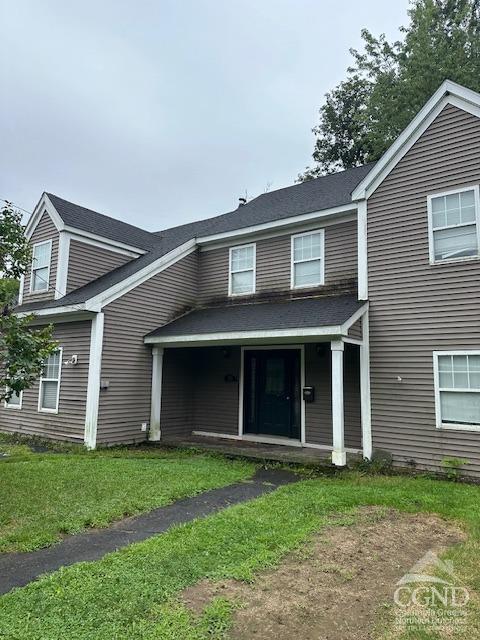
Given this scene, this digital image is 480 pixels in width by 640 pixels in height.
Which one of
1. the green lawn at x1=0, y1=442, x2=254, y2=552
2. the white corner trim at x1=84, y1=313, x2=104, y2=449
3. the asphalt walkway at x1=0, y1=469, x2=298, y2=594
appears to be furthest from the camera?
the white corner trim at x1=84, y1=313, x2=104, y2=449

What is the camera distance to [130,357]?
10328 millimetres

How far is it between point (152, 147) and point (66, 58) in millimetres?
11095

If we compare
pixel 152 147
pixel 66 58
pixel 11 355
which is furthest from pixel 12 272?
pixel 152 147

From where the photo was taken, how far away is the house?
25.0 ft

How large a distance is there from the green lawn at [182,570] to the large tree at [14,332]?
2.84 m

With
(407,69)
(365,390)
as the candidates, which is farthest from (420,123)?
(407,69)

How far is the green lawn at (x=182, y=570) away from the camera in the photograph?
271 centimetres

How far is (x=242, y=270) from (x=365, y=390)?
4910 millimetres

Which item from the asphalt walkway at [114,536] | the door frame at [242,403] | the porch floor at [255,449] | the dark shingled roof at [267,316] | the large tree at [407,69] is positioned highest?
the large tree at [407,69]

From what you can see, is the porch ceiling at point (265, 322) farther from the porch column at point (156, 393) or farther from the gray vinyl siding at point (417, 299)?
the gray vinyl siding at point (417, 299)

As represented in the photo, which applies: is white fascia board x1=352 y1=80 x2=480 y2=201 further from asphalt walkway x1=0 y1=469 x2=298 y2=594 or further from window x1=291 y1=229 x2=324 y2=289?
asphalt walkway x1=0 y1=469 x2=298 y2=594

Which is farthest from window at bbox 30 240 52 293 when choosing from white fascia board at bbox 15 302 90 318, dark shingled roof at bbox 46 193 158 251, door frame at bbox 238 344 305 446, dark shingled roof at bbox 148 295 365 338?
door frame at bbox 238 344 305 446

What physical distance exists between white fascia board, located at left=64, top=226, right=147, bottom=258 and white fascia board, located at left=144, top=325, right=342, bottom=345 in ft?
11.6

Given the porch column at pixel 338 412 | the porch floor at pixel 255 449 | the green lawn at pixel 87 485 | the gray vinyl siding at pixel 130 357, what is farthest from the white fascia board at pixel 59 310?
the porch column at pixel 338 412
